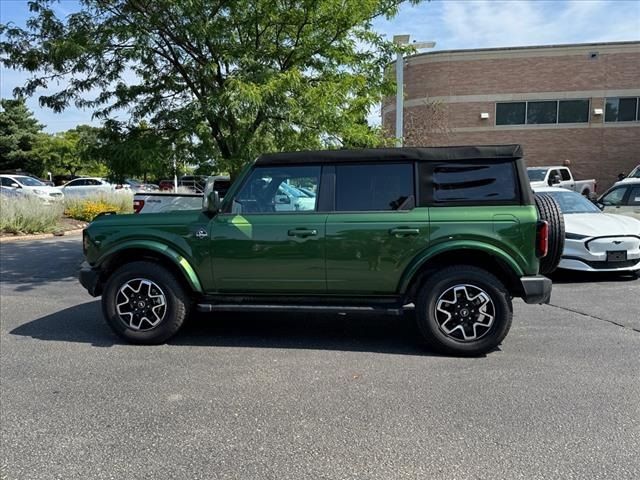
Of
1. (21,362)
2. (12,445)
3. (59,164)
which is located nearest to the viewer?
(12,445)

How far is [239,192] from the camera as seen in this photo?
511 centimetres

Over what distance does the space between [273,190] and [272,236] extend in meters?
0.49

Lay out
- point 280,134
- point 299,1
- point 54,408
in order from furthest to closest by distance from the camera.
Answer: point 280,134 < point 299,1 < point 54,408

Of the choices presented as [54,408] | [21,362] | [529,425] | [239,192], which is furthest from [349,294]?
[21,362]

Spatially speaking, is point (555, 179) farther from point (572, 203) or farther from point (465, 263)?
point (465, 263)

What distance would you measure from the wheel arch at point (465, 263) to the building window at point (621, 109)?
83.0 feet

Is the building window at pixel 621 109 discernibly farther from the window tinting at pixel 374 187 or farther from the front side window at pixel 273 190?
the front side window at pixel 273 190

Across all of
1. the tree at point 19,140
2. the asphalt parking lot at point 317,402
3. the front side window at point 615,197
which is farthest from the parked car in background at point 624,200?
the tree at point 19,140

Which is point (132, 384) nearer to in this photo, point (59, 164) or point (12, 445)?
point (12, 445)

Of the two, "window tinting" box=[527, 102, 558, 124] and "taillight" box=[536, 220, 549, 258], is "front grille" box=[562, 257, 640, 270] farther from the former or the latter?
"window tinting" box=[527, 102, 558, 124]

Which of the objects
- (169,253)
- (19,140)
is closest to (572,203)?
(169,253)

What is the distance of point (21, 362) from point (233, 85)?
158 inches

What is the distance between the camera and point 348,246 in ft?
15.8

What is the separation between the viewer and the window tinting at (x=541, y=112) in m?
26.0
